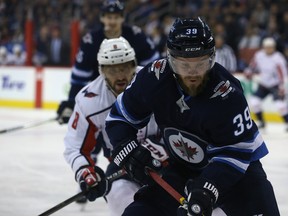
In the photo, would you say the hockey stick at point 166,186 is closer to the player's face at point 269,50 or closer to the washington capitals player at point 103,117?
the washington capitals player at point 103,117

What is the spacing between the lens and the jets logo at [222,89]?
8.01ft

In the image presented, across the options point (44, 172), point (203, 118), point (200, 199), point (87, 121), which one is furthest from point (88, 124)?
point (44, 172)

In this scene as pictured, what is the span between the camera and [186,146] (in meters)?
2.66

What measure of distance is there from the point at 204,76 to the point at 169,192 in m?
0.46

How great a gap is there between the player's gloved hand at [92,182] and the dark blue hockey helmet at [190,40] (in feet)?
2.75

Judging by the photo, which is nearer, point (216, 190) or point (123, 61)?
point (216, 190)

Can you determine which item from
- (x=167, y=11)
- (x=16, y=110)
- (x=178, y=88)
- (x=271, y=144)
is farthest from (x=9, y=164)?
(x=167, y=11)

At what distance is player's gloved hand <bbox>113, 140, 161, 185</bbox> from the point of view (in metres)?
2.64

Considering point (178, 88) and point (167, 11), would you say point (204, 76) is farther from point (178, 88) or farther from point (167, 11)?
point (167, 11)

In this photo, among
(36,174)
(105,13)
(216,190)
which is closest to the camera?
(216,190)

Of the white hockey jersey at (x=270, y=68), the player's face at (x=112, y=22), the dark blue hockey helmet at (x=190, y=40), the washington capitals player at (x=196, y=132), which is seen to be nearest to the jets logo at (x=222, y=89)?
the washington capitals player at (x=196, y=132)

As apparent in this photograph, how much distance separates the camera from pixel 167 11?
1123cm

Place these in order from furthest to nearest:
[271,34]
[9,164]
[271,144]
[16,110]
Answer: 1. [16,110]
2. [271,34]
3. [271,144]
4. [9,164]

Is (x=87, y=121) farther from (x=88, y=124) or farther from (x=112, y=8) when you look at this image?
(x=112, y=8)
